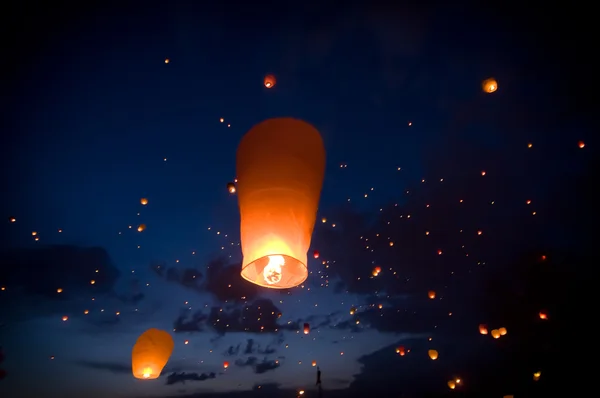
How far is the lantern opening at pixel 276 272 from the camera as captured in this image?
7.71 feet

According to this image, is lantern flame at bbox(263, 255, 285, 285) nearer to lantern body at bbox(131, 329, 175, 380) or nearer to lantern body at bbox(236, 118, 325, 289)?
lantern body at bbox(236, 118, 325, 289)

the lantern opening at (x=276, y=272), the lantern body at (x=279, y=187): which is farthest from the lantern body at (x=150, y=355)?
the lantern body at (x=279, y=187)

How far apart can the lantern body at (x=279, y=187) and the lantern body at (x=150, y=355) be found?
416 cm

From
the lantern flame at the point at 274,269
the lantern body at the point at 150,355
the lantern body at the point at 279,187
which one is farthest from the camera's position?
the lantern body at the point at 150,355

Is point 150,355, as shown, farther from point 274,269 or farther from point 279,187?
point 279,187

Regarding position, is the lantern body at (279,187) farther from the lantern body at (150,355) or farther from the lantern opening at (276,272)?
the lantern body at (150,355)

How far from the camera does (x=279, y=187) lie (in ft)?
6.72

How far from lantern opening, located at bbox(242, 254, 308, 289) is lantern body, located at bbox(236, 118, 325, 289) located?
0.55 ft

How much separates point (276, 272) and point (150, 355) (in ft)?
13.2

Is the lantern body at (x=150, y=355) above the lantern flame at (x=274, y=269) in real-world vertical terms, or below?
above

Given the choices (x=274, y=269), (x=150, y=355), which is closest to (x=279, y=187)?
(x=274, y=269)

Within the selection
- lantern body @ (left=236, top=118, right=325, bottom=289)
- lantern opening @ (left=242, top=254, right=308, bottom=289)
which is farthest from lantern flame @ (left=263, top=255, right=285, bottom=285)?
lantern body @ (left=236, top=118, right=325, bottom=289)

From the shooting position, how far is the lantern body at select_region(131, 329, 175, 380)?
5.27 meters

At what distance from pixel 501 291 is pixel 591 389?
13.3 feet
